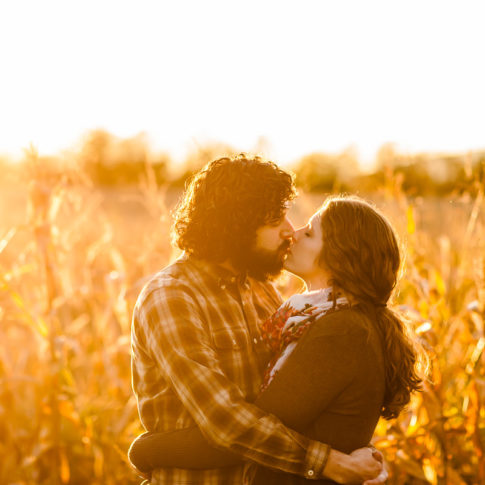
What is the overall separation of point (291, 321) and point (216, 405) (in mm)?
381

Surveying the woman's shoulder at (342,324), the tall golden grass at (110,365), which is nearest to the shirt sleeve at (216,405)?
the woman's shoulder at (342,324)

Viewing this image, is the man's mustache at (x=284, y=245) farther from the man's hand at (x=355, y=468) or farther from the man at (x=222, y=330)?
the man's hand at (x=355, y=468)

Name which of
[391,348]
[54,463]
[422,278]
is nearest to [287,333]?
[391,348]

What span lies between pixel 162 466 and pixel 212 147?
186 centimetres

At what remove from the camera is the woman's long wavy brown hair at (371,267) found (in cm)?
215

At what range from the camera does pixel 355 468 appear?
2.05 meters

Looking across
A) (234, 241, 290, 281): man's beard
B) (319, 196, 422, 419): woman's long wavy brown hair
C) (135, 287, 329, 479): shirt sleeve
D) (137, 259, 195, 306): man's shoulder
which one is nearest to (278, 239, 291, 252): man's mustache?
(234, 241, 290, 281): man's beard

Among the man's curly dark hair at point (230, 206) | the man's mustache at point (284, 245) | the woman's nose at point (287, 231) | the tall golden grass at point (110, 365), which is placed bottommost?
the tall golden grass at point (110, 365)

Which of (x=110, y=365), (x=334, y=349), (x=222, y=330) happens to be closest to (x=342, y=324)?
(x=334, y=349)

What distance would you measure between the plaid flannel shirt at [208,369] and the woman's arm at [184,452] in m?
0.05

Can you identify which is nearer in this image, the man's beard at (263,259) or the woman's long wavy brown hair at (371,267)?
the woman's long wavy brown hair at (371,267)

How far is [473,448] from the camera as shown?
3.28 meters

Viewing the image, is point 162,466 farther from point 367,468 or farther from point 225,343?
point 367,468

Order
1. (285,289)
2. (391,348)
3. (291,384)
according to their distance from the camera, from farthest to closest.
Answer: (285,289), (391,348), (291,384)
